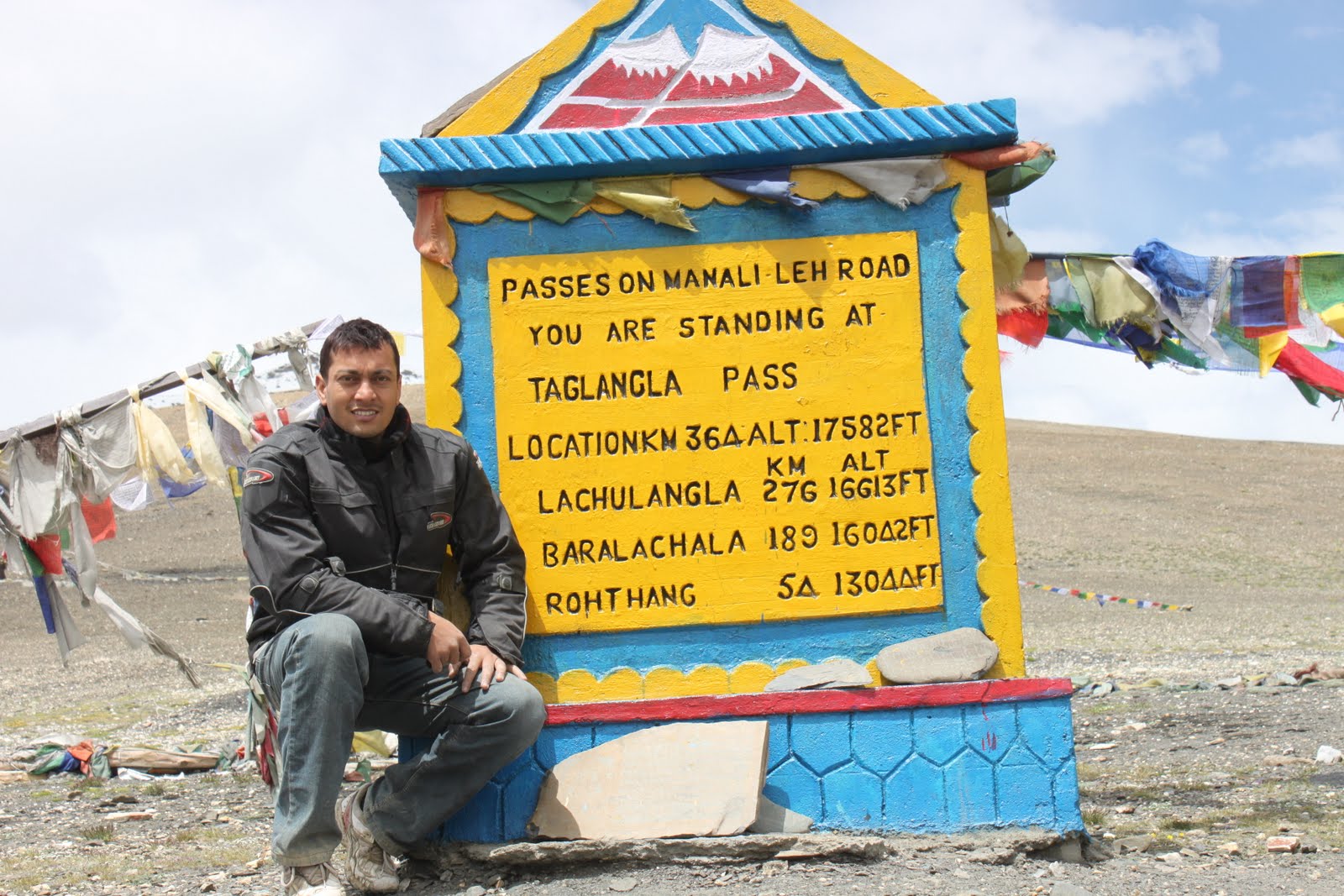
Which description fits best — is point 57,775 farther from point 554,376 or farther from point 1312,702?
point 1312,702

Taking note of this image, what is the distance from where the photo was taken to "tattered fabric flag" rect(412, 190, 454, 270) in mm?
5117

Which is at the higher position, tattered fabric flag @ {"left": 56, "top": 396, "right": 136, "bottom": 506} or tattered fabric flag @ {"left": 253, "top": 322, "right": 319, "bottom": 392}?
tattered fabric flag @ {"left": 253, "top": 322, "right": 319, "bottom": 392}

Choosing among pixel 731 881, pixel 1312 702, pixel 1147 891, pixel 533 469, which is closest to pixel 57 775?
pixel 533 469

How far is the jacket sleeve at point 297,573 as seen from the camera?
4250 millimetres

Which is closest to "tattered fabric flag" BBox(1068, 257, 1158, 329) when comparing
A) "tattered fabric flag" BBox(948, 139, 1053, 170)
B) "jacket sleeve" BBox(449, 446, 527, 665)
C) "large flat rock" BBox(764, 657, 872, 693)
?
"tattered fabric flag" BBox(948, 139, 1053, 170)

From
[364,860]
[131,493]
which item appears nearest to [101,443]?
[131,493]

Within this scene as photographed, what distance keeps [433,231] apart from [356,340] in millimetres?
749

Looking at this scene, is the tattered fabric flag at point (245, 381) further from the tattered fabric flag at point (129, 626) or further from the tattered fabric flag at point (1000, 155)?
the tattered fabric flag at point (1000, 155)

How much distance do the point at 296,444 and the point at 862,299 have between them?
7.21 feet

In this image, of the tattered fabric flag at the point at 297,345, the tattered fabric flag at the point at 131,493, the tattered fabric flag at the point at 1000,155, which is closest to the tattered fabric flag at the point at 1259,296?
the tattered fabric flag at the point at 1000,155

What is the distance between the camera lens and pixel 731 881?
4258mm

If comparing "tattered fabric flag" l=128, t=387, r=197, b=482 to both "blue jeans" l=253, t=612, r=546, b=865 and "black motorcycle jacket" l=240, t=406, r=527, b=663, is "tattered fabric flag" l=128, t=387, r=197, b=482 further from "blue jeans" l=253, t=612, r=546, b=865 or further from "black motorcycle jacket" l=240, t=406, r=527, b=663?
"blue jeans" l=253, t=612, r=546, b=865

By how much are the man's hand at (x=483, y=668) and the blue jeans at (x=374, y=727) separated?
30 millimetres

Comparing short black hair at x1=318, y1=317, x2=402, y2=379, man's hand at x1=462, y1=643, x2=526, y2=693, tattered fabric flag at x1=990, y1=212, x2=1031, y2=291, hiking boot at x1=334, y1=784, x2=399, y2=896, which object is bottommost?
hiking boot at x1=334, y1=784, x2=399, y2=896
